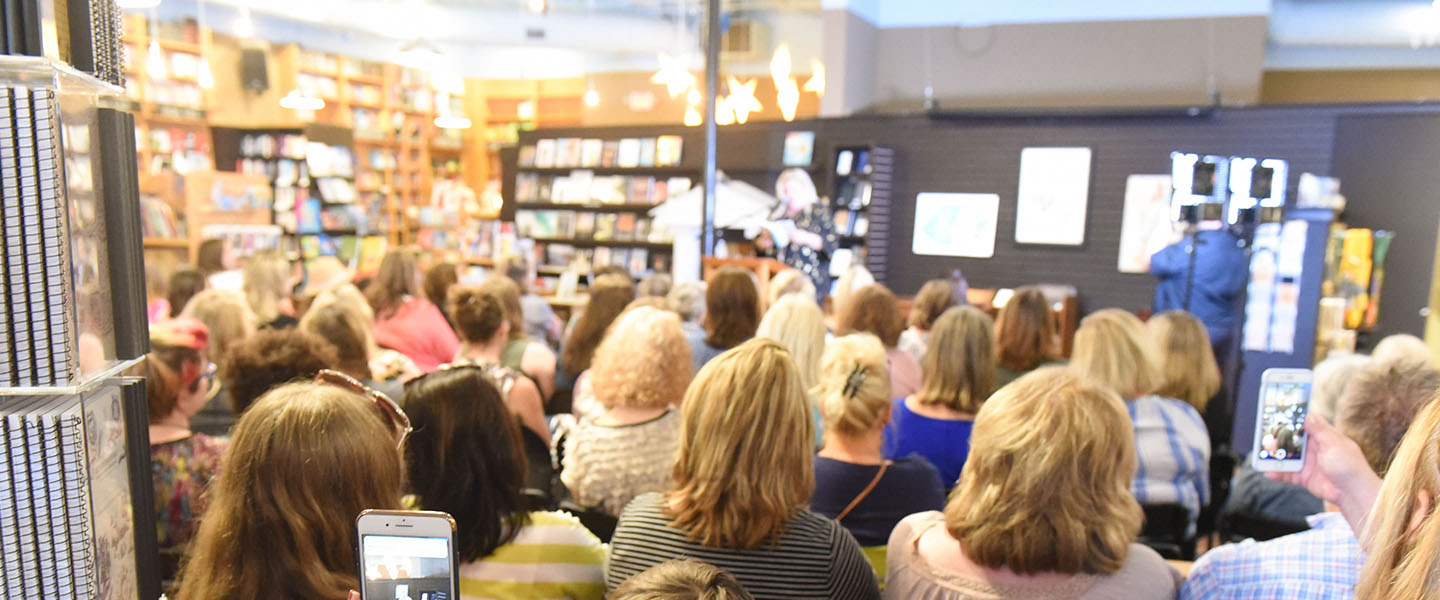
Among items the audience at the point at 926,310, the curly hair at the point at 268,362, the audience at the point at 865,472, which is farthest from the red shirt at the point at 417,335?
the audience at the point at 865,472

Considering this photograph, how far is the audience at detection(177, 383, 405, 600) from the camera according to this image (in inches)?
49.2

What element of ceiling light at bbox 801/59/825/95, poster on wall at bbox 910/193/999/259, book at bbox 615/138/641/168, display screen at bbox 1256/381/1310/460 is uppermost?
ceiling light at bbox 801/59/825/95

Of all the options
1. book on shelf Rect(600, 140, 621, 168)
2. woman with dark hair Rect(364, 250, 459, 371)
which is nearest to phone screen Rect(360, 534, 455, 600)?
woman with dark hair Rect(364, 250, 459, 371)

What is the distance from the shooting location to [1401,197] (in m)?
8.23

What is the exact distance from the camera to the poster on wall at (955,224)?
886cm

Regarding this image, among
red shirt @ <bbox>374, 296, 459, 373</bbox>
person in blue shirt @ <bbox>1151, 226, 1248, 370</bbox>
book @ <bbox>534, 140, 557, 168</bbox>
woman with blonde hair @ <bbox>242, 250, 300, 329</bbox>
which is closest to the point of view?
red shirt @ <bbox>374, 296, 459, 373</bbox>

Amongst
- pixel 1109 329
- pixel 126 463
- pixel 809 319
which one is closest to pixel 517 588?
pixel 126 463

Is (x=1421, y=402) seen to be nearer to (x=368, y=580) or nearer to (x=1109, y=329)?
(x=1109, y=329)

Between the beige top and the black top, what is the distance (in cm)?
32

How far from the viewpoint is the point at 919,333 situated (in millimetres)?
4266

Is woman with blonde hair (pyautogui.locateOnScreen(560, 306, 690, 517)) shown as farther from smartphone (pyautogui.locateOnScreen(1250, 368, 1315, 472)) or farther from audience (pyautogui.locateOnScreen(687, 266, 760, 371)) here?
smartphone (pyautogui.locateOnScreen(1250, 368, 1315, 472))

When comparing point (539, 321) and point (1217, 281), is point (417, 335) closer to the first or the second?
point (539, 321)

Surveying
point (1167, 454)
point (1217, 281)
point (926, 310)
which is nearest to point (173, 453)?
point (1167, 454)

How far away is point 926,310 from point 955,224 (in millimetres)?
5091
